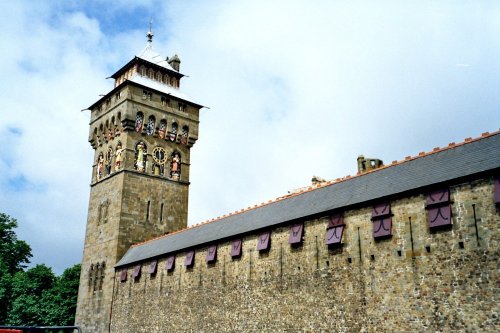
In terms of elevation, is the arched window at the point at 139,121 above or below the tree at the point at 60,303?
above

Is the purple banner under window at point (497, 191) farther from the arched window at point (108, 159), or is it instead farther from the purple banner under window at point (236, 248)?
the arched window at point (108, 159)

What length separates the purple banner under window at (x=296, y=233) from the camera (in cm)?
2366

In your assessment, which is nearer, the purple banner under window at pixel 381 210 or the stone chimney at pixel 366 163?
the purple banner under window at pixel 381 210

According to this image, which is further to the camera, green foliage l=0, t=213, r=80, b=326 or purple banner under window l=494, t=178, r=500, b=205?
green foliage l=0, t=213, r=80, b=326

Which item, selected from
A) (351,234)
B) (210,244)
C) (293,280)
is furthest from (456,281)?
(210,244)

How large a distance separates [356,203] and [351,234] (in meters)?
1.33

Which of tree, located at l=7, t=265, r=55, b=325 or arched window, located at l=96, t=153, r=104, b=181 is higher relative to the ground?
arched window, located at l=96, t=153, r=104, b=181

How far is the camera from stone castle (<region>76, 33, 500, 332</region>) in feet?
57.9

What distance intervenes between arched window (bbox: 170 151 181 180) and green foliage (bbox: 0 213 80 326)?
49.5 ft

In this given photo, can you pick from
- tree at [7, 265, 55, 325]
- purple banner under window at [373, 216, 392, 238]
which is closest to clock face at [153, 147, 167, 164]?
tree at [7, 265, 55, 325]

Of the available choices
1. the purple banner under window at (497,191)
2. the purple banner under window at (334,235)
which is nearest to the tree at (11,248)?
the purple banner under window at (334,235)

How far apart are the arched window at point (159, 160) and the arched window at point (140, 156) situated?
3.00 ft

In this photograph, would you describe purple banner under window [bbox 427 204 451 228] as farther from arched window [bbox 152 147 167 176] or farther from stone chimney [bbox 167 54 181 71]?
stone chimney [bbox 167 54 181 71]

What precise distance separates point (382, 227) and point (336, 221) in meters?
2.47
